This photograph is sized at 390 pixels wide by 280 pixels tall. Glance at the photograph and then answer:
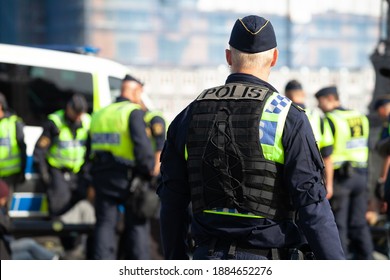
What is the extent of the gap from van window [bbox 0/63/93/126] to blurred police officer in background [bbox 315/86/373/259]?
4.17 meters

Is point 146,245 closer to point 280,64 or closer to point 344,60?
point 280,64

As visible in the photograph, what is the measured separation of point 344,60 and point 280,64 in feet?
28.8

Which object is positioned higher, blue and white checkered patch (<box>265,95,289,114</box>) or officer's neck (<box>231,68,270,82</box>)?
officer's neck (<box>231,68,270,82</box>)

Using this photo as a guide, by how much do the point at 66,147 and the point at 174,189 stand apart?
324 inches

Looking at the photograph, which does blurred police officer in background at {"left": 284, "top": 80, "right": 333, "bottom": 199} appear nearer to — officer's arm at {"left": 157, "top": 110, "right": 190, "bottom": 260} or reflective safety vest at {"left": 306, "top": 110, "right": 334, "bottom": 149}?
reflective safety vest at {"left": 306, "top": 110, "right": 334, "bottom": 149}

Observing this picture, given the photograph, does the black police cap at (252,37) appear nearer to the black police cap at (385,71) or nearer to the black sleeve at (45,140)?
the black sleeve at (45,140)

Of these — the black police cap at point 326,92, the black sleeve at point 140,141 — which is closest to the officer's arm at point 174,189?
the black sleeve at point 140,141

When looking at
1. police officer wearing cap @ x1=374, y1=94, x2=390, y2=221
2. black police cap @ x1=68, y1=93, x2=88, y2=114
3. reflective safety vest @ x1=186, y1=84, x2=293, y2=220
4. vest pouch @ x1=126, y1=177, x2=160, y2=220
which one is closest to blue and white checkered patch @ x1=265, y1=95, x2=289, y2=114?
reflective safety vest @ x1=186, y1=84, x2=293, y2=220

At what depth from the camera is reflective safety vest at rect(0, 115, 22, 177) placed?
11680 millimetres

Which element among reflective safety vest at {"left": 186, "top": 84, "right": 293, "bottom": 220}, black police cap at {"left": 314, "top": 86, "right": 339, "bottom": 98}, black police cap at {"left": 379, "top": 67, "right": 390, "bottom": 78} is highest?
reflective safety vest at {"left": 186, "top": 84, "right": 293, "bottom": 220}

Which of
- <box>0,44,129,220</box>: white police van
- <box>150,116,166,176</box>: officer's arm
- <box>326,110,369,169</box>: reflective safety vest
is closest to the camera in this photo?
<box>150,116,166,176</box>: officer's arm

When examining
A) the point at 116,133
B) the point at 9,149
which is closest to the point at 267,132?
the point at 116,133

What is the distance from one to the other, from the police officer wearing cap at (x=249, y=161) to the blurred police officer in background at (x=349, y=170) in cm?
596

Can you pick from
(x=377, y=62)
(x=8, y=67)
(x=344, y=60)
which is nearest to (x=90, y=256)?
(x=8, y=67)
